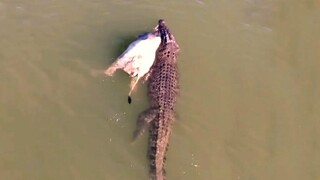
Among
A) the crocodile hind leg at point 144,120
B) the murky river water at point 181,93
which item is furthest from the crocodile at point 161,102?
the murky river water at point 181,93

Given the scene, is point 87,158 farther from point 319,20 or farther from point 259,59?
point 319,20

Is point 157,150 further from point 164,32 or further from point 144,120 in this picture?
point 164,32

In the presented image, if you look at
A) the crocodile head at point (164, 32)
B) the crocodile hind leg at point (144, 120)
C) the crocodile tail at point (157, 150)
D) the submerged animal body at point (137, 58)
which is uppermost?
the crocodile head at point (164, 32)

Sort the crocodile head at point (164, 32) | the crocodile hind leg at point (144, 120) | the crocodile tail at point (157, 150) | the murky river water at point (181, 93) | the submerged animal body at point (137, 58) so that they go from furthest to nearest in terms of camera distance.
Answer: the crocodile head at point (164, 32) < the submerged animal body at point (137, 58) < the crocodile hind leg at point (144, 120) < the murky river water at point (181, 93) < the crocodile tail at point (157, 150)

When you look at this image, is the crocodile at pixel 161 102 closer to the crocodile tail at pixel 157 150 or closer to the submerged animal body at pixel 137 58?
the crocodile tail at pixel 157 150

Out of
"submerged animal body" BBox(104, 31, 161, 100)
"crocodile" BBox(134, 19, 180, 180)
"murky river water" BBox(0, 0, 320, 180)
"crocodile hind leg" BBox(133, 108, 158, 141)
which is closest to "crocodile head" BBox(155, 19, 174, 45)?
"crocodile" BBox(134, 19, 180, 180)

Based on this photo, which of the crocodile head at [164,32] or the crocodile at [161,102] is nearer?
the crocodile at [161,102]
